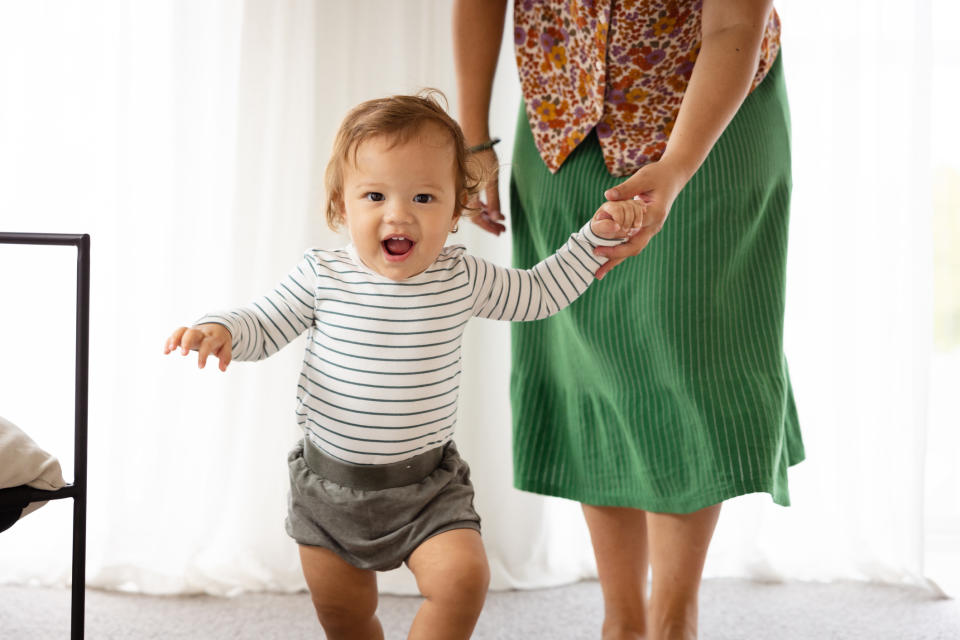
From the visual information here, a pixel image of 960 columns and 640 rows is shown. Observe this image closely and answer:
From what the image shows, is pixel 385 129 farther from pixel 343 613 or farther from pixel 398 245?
pixel 343 613

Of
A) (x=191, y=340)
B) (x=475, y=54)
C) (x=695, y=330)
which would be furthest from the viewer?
(x=475, y=54)

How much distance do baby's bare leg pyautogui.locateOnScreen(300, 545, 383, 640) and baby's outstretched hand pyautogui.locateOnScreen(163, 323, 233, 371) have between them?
0.94 feet

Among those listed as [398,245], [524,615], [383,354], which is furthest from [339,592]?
[524,615]

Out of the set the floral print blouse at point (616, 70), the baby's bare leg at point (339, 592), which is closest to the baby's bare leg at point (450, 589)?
the baby's bare leg at point (339, 592)

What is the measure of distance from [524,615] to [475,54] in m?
1.19

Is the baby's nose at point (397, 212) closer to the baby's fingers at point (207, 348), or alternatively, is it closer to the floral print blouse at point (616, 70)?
the baby's fingers at point (207, 348)

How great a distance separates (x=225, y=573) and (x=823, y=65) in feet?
5.99

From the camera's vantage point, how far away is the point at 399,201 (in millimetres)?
1097

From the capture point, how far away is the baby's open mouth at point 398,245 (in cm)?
111

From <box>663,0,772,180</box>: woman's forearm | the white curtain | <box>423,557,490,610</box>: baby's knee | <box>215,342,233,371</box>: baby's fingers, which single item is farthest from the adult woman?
the white curtain

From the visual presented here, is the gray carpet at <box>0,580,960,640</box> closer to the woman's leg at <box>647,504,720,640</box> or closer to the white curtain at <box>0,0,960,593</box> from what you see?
the white curtain at <box>0,0,960,593</box>

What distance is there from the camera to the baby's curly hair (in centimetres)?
111

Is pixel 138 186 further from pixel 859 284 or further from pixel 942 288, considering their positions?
pixel 942 288

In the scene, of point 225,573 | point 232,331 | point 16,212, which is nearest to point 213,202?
point 16,212
